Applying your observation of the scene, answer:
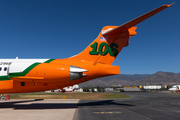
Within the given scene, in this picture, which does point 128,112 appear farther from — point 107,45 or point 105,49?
point 107,45

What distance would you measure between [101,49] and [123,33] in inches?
102

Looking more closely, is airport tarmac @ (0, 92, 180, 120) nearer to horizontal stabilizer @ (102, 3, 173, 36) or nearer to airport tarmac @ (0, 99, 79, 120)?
airport tarmac @ (0, 99, 79, 120)

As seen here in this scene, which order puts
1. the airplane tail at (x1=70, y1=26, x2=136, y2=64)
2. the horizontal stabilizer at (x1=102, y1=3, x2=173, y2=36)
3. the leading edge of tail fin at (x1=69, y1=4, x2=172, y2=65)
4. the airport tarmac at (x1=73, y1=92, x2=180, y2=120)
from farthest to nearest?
the airplane tail at (x1=70, y1=26, x2=136, y2=64)
the leading edge of tail fin at (x1=69, y1=4, x2=172, y2=65)
the airport tarmac at (x1=73, y1=92, x2=180, y2=120)
the horizontal stabilizer at (x1=102, y1=3, x2=173, y2=36)

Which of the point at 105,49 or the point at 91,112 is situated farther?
the point at 105,49

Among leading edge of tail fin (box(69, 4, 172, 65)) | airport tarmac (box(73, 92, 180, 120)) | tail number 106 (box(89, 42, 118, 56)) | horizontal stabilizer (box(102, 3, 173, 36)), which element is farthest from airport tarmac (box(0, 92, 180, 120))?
horizontal stabilizer (box(102, 3, 173, 36))

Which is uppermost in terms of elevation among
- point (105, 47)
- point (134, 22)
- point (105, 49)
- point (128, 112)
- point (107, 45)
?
point (134, 22)

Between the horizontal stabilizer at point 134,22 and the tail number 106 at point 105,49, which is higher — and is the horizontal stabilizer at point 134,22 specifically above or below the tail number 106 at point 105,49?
above

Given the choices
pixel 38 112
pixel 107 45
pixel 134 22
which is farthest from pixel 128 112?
pixel 38 112

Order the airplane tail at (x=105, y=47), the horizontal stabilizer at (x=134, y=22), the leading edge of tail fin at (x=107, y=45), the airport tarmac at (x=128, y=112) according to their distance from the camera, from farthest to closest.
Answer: the airplane tail at (x=105, y=47)
the leading edge of tail fin at (x=107, y=45)
the airport tarmac at (x=128, y=112)
the horizontal stabilizer at (x=134, y=22)

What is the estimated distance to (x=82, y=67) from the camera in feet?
44.2

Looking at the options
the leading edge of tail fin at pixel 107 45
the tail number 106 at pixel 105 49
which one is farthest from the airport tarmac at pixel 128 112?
the tail number 106 at pixel 105 49

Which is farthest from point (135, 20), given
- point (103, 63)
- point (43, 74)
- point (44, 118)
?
point (44, 118)

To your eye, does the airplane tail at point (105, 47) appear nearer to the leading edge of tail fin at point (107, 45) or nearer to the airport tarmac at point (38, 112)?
the leading edge of tail fin at point (107, 45)

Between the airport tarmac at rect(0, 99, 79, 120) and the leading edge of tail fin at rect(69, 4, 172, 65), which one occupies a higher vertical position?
the leading edge of tail fin at rect(69, 4, 172, 65)
